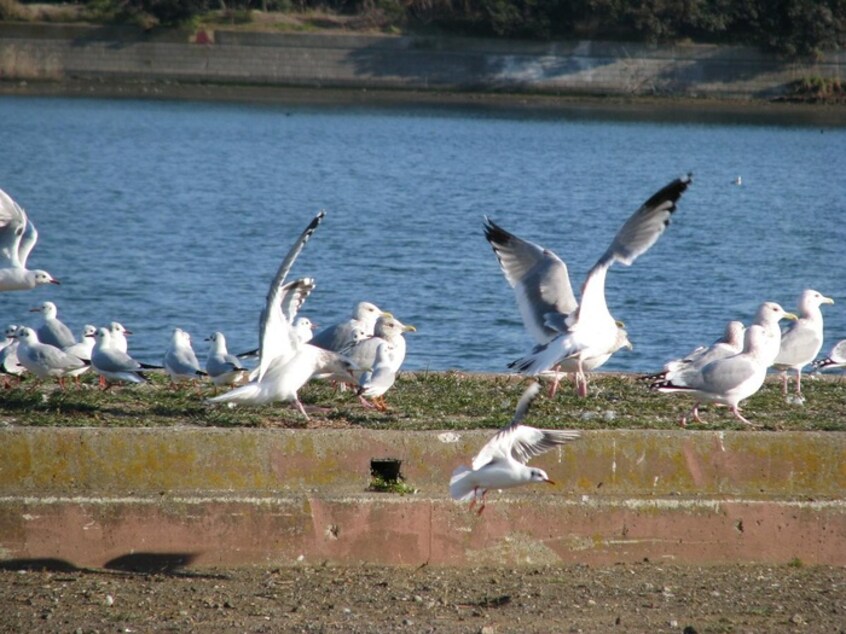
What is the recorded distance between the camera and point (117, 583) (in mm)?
6965

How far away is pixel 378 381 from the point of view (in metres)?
8.52

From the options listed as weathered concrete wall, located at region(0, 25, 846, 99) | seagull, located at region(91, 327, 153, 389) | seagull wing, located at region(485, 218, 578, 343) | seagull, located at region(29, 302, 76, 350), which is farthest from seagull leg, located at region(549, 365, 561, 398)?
weathered concrete wall, located at region(0, 25, 846, 99)

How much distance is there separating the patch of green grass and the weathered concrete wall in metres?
44.5

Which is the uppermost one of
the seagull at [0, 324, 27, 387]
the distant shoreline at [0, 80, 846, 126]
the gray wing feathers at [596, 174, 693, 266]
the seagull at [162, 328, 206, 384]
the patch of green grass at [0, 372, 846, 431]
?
the gray wing feathers at [596, 174, 693, 266]

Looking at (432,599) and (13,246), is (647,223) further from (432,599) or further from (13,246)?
(13,246)

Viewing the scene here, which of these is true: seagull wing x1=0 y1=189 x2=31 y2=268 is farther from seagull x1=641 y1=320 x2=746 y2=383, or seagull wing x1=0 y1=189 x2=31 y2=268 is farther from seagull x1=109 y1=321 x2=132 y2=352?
seagull x1=641 y1=320 x2=746 y2=383

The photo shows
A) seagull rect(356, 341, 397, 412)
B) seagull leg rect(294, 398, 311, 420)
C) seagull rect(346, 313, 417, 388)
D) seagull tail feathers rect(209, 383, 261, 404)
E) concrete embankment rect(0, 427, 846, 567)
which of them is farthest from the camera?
seagull rect(346, 313, 417, 388)

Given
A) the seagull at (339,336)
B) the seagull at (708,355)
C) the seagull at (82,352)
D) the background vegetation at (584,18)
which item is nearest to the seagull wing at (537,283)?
the seagull at (708,355)

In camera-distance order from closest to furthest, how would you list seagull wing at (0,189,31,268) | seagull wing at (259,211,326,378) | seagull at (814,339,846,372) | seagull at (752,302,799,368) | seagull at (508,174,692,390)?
seagull wing at (259,211,326,378), seagull at (752,302,799,368), seagull at (508,174,692,390), seagull wing at (0,189,31,268), seagull at (814,339,846,372)

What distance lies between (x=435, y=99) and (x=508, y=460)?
48646mm

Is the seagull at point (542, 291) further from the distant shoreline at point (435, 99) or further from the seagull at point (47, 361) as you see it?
the distant shoreline at point (435, 99)

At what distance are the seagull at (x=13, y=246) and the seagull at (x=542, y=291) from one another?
11.7 ft

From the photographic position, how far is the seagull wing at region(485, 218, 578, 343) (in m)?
10.0

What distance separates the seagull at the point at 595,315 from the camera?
29.9 feet
